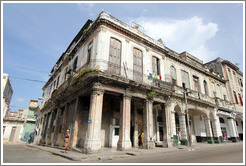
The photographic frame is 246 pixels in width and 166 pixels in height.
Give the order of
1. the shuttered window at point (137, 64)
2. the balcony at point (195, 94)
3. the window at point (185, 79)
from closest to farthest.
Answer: the shuttered window at point (137, 64) → the balcony at point (195, 94) → the window at point (185, 79)

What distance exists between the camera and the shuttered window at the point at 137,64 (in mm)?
12456

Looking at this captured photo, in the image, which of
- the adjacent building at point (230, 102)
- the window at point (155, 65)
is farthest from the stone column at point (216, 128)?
the window at point (155, 65)

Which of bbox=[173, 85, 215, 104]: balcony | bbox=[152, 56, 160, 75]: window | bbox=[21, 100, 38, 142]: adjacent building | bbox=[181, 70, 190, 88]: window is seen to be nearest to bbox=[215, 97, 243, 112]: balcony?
bbox=[173, 85, 215, 104]: balcony

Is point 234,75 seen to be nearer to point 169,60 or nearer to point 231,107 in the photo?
point 231,107

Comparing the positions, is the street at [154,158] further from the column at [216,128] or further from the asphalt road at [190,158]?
the column at [216,128]

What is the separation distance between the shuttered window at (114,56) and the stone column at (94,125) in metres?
2.22

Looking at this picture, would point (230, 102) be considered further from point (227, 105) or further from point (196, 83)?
point (196, 83)

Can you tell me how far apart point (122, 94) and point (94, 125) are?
3086 millimetres

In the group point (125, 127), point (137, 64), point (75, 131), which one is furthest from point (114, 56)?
point (75, 131)

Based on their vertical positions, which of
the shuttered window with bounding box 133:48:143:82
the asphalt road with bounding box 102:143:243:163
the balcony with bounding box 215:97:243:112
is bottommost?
the asphalt road with bounding box 102:143:243:163

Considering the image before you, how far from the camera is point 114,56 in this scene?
1204 cm

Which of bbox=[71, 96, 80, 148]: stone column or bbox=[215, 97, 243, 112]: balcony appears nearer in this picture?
bbox=[71, 96, 80, 148]: stone column

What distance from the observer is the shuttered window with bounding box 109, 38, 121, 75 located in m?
11.4

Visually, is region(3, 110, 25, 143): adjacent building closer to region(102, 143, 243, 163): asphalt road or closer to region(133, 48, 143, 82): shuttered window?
region(133, 48, 143, 82): shuttered window
